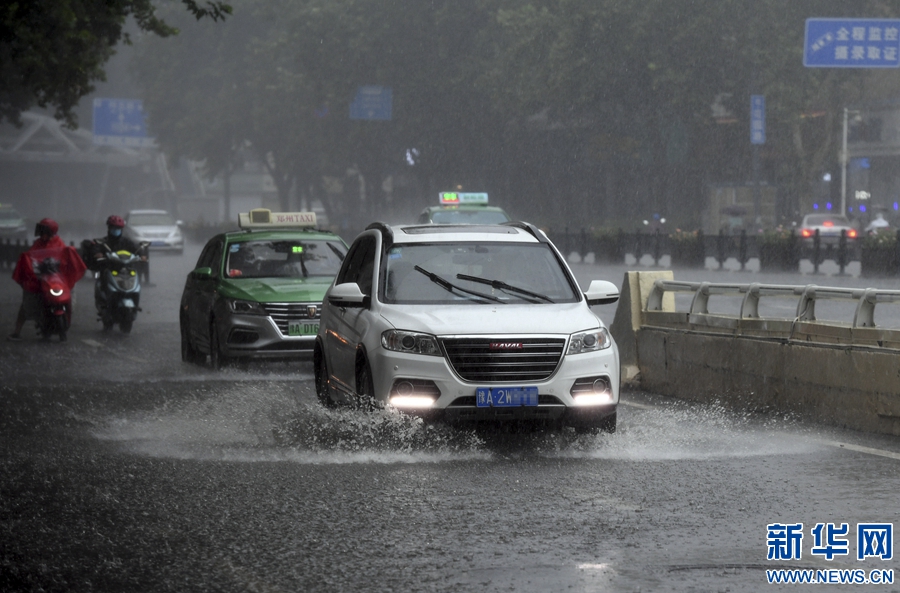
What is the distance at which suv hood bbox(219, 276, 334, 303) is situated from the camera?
1473cm

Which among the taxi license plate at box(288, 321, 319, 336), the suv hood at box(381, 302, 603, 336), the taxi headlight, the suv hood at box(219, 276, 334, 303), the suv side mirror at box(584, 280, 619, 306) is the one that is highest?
the suv side mirror at box(584, 280, 619, 306)

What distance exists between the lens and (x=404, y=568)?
6027mm

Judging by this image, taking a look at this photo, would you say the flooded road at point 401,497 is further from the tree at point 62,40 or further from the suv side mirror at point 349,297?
the tree at point 62,40

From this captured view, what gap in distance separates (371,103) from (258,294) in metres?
44.5

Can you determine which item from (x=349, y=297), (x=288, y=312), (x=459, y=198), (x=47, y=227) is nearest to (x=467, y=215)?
(x=459, y=198)

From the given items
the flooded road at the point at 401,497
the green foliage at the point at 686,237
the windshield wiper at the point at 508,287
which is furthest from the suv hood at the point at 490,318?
the green foliage at the point at 686,237

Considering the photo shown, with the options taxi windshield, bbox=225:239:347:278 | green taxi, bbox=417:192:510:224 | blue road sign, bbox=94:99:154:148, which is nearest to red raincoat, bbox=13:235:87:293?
taxi windshield, bbox=225:239:347:278

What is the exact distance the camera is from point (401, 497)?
771 cm

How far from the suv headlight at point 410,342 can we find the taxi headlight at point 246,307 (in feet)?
17.5

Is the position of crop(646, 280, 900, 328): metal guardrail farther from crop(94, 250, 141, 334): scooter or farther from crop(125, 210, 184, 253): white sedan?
crop(125, 210, 184, 253): white sedan

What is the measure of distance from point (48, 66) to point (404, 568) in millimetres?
22441

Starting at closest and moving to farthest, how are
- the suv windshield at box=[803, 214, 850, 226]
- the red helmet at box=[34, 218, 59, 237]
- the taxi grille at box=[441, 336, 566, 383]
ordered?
the taxi grille at box=[441, 336, 566, 383], the red helmet at box=[34, 218, 59, 237], the suv windshield at box=[803, 214, 850, 226]

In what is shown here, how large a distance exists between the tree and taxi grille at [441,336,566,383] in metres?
11.4

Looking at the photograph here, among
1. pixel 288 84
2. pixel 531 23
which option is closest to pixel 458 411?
pixel 531 23
